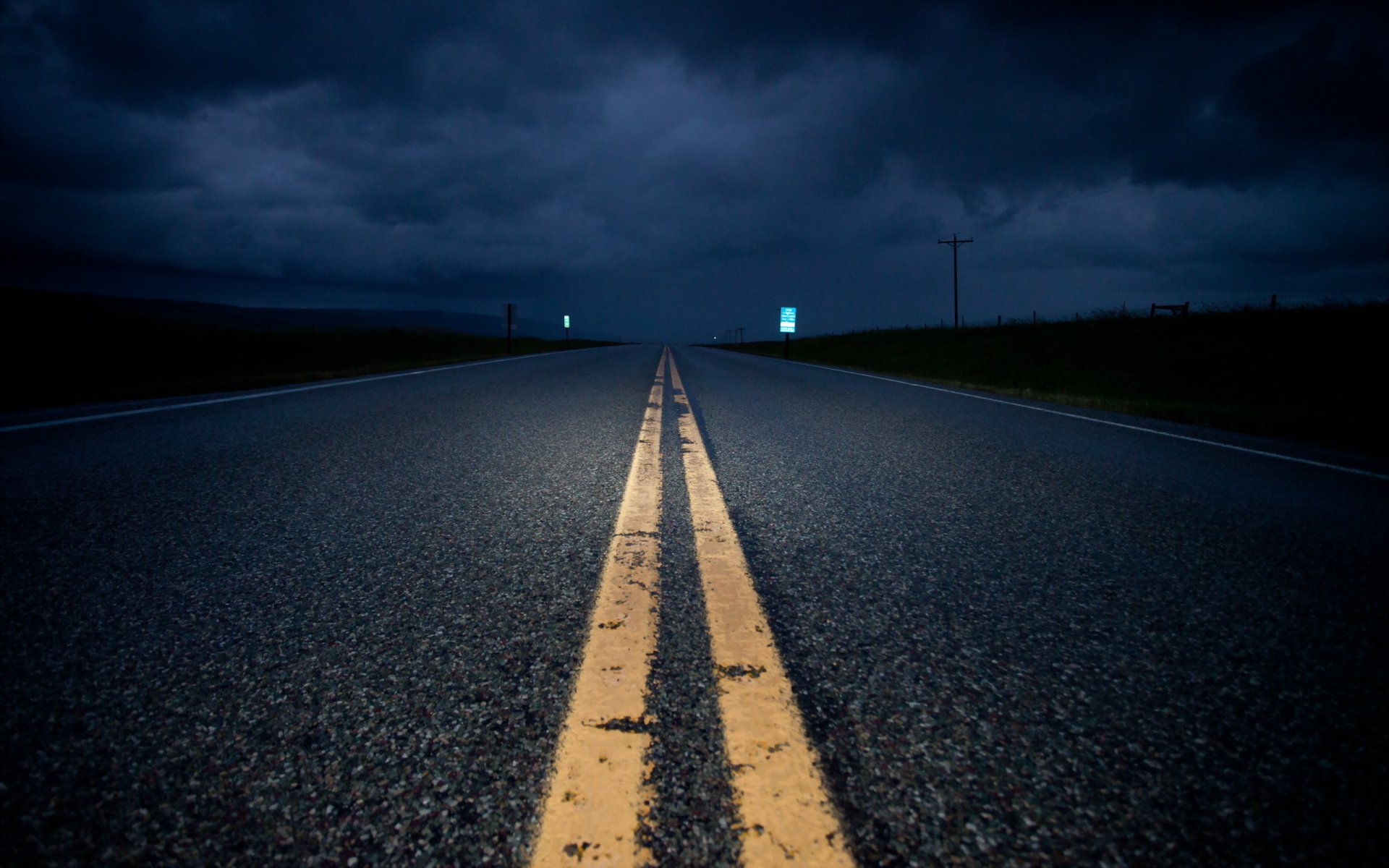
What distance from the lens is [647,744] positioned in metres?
1.13

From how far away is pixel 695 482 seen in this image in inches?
132

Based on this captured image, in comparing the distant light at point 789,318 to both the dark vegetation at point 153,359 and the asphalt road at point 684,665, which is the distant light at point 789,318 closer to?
the dark vegetation at point 153,359

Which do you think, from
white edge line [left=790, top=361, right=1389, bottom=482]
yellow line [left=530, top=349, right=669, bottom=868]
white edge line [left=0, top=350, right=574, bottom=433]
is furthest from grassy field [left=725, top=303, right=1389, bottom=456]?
white edge line [left=0, top=350, right=574, bottom=433]

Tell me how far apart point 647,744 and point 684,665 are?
0.29 m

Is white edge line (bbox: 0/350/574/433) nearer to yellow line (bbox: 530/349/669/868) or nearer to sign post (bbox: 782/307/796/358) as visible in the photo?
yellow line (bbox: 530/349/669/868)

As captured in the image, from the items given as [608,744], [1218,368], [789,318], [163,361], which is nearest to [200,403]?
[608,744]

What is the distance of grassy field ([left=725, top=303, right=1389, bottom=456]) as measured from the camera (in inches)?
312

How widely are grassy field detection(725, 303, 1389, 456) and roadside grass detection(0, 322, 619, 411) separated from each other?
13.3 m

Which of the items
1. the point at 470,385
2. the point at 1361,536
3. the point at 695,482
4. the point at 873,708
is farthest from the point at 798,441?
the point at 470,385

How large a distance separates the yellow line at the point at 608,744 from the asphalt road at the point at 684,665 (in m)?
0.05

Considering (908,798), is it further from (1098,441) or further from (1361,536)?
(1098,441)

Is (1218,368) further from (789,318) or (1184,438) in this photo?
(789,318)

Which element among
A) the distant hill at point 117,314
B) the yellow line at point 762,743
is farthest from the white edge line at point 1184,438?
the distant hill at point 117,314

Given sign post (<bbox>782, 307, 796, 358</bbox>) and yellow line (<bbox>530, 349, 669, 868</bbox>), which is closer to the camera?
yellow line (<bbox>530, 349, 669, 868</bbox>)
